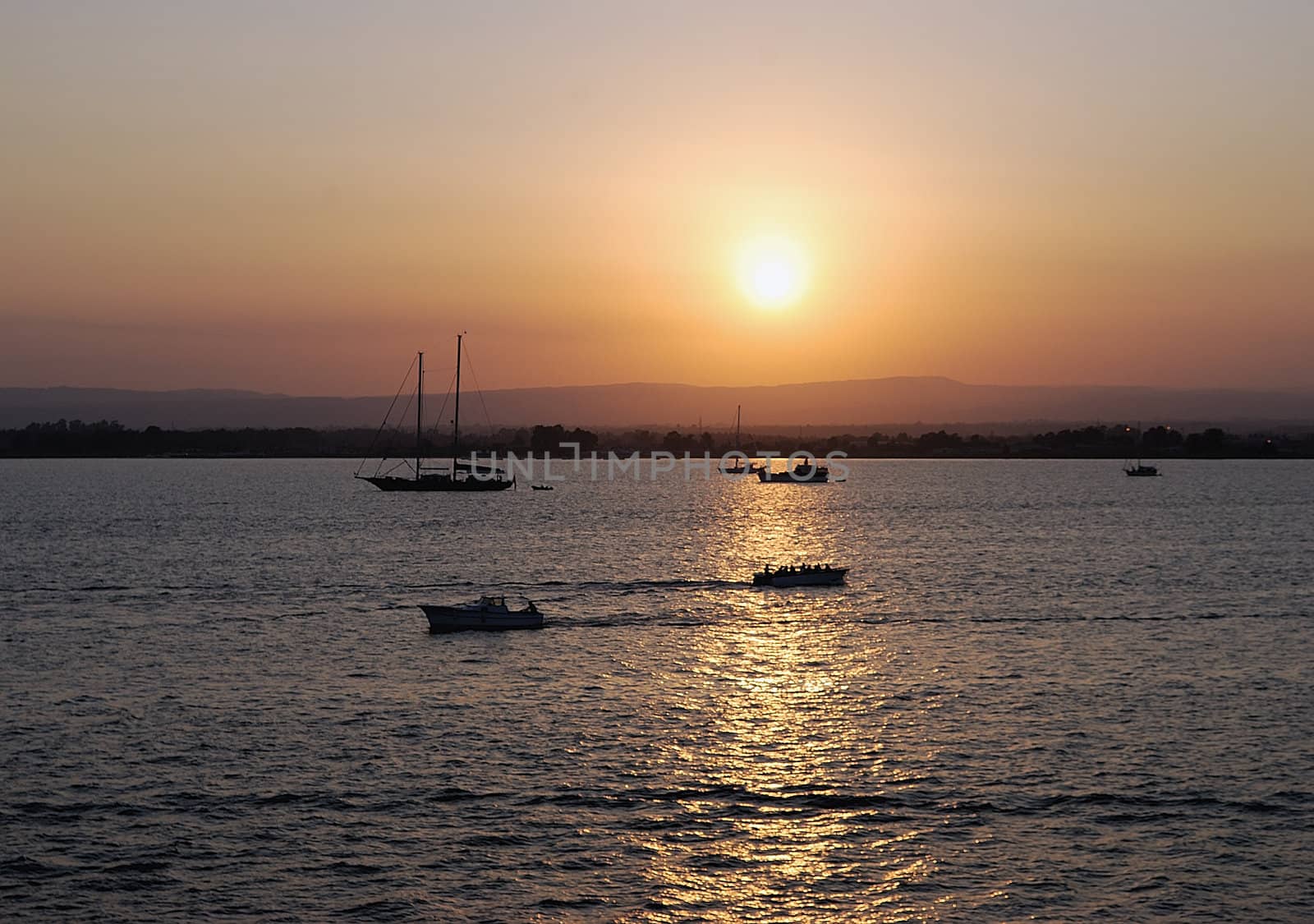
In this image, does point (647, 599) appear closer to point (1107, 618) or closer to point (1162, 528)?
point (1107, 618)

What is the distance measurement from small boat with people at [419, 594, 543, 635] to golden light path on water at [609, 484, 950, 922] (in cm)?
1214

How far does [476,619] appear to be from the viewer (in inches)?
3440

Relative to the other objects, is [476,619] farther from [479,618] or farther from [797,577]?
[797,577]

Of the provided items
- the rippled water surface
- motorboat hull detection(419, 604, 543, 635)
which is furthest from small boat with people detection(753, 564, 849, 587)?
motorboat hull detection(419, 604, 543, 635)

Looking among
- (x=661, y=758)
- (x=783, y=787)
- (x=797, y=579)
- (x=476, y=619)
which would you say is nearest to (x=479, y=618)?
(x=476, y=619)

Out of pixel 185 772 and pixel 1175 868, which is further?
pixel 185 772

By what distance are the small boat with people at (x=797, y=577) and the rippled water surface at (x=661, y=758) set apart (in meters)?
6.30

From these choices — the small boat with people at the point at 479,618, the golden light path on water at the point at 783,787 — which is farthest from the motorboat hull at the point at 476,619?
the golden light path on water at the point at 783,787

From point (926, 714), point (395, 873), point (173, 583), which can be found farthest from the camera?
point (173, 583)

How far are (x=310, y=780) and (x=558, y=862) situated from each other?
13.1m

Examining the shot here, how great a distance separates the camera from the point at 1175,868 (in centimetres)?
4072

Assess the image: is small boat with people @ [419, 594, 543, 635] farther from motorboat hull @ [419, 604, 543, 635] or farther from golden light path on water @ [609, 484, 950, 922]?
golden light path on water @ [609, 484, 950, 922]

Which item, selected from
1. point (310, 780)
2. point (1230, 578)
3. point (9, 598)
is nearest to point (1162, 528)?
point (1230, 578)

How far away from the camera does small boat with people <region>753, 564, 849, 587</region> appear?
115m
